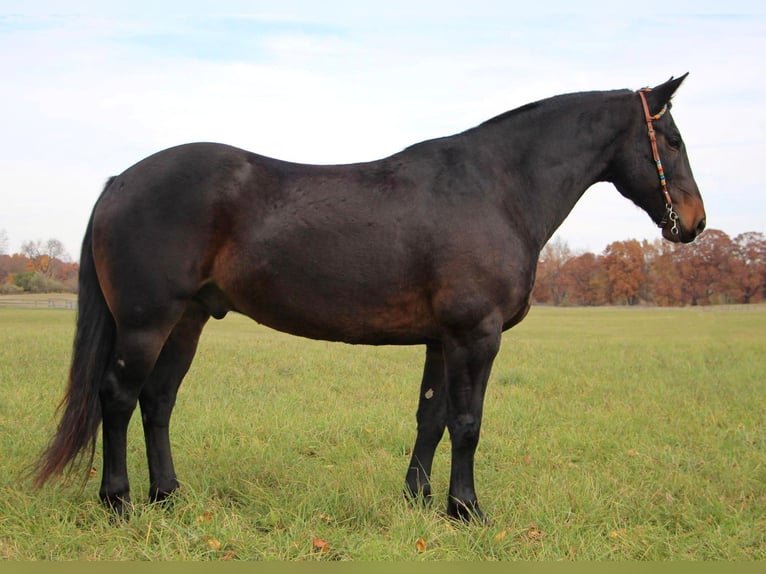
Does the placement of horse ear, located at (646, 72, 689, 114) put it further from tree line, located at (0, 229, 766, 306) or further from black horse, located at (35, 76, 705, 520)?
tree line, located at (0, 229, 766, 306)

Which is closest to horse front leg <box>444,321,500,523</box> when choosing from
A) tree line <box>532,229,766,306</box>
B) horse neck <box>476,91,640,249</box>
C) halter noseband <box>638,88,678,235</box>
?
horse neck <box>476,91,640,249</box>

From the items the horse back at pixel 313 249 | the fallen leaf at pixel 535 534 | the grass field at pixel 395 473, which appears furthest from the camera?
the horse back at pixel 313 249

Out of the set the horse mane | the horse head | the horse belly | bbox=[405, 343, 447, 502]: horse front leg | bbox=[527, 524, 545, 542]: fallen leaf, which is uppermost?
the horse mane

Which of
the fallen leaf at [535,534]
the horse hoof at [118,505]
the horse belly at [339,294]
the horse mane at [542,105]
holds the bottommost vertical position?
the horse hoof at [118,505]

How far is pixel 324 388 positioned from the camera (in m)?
9.59

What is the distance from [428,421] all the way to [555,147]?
217cm

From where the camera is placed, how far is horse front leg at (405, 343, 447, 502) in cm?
461

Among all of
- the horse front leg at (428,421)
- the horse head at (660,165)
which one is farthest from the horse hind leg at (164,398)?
the horse head at (660,165)

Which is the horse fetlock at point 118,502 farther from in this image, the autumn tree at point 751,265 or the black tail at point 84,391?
the autumn tree at point 751,265

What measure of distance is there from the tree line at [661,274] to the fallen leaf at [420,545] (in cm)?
2861

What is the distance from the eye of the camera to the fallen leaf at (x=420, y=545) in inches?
144

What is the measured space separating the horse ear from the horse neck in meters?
0.10

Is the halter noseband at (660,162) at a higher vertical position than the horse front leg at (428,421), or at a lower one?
higher

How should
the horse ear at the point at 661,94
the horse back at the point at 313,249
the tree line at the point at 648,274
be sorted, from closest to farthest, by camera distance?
the horse back at the point at 313,249 → the horse ear at the point at 661,94 → the tree line at the point at 648,274
